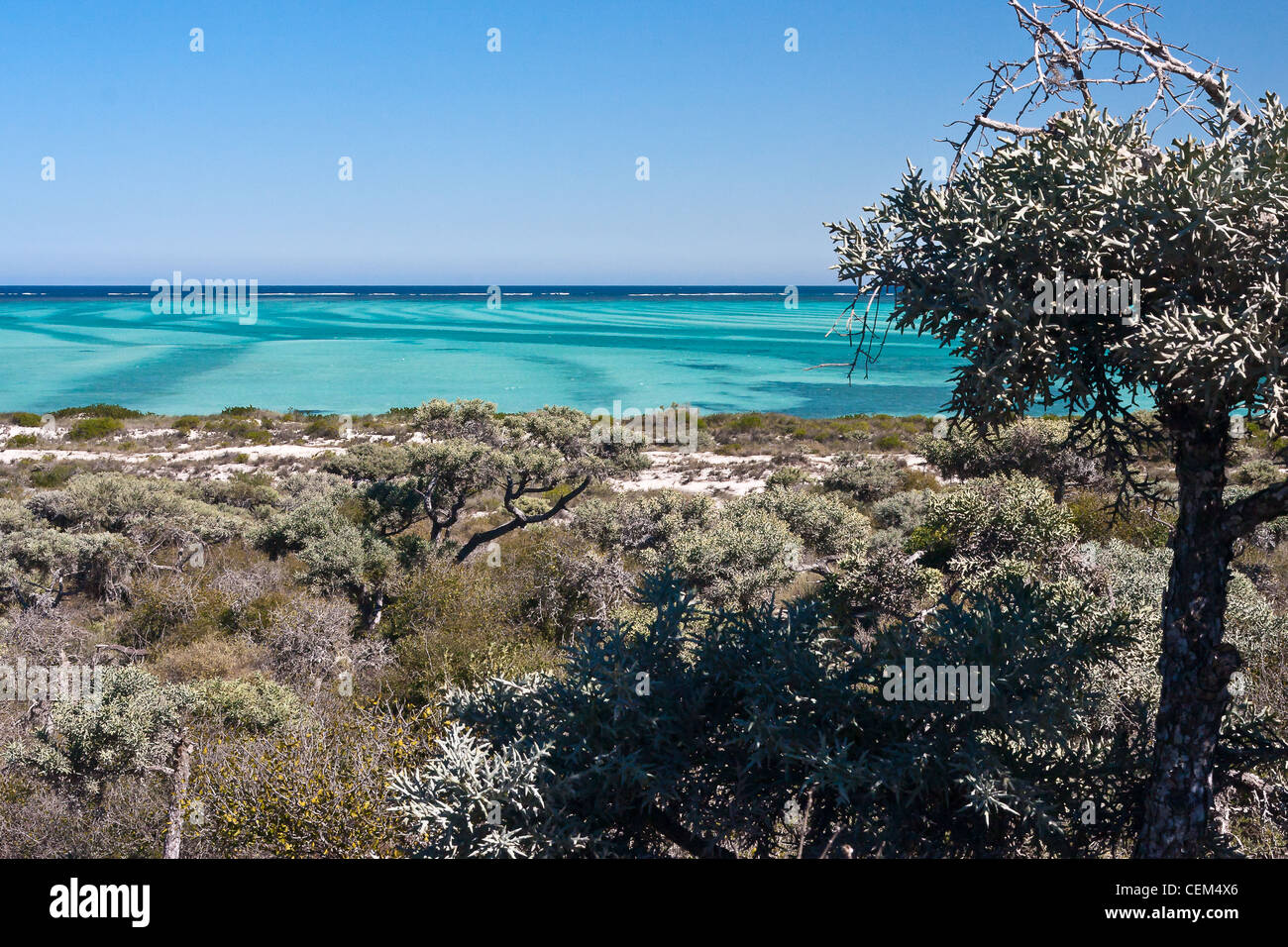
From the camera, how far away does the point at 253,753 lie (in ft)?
19.4

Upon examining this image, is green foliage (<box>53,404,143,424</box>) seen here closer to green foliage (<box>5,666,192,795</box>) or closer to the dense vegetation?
the dense vegetation

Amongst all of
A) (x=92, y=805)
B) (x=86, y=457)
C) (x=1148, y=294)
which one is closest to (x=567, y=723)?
(x=1148, y=294)

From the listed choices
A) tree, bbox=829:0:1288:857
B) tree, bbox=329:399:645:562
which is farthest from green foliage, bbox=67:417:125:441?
tree, bbox=829:0:1288:857

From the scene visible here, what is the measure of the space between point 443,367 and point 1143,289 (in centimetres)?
7395

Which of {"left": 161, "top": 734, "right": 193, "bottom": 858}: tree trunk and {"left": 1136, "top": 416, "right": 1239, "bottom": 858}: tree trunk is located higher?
{"left": 1136, "top": 416, "right": 1239, "bottom": 858}: tree trunk

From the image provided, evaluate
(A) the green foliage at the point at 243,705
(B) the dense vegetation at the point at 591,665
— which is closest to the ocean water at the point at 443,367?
(B) the dense vegetation at the point at 591,665

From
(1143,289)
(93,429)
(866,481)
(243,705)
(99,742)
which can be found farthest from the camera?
(93,429)

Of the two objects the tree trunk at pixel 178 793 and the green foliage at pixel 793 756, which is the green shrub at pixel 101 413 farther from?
the green foliage at pixel 793 756

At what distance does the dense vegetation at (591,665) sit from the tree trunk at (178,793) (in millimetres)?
44

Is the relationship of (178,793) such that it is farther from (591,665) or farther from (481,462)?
(481,462)

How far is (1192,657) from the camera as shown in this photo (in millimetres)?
3014

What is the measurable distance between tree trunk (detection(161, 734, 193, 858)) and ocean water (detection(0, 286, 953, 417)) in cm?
1754

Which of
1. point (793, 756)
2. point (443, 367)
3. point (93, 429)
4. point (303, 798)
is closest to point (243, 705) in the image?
point (303, 798)

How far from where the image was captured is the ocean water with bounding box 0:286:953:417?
51.8m
